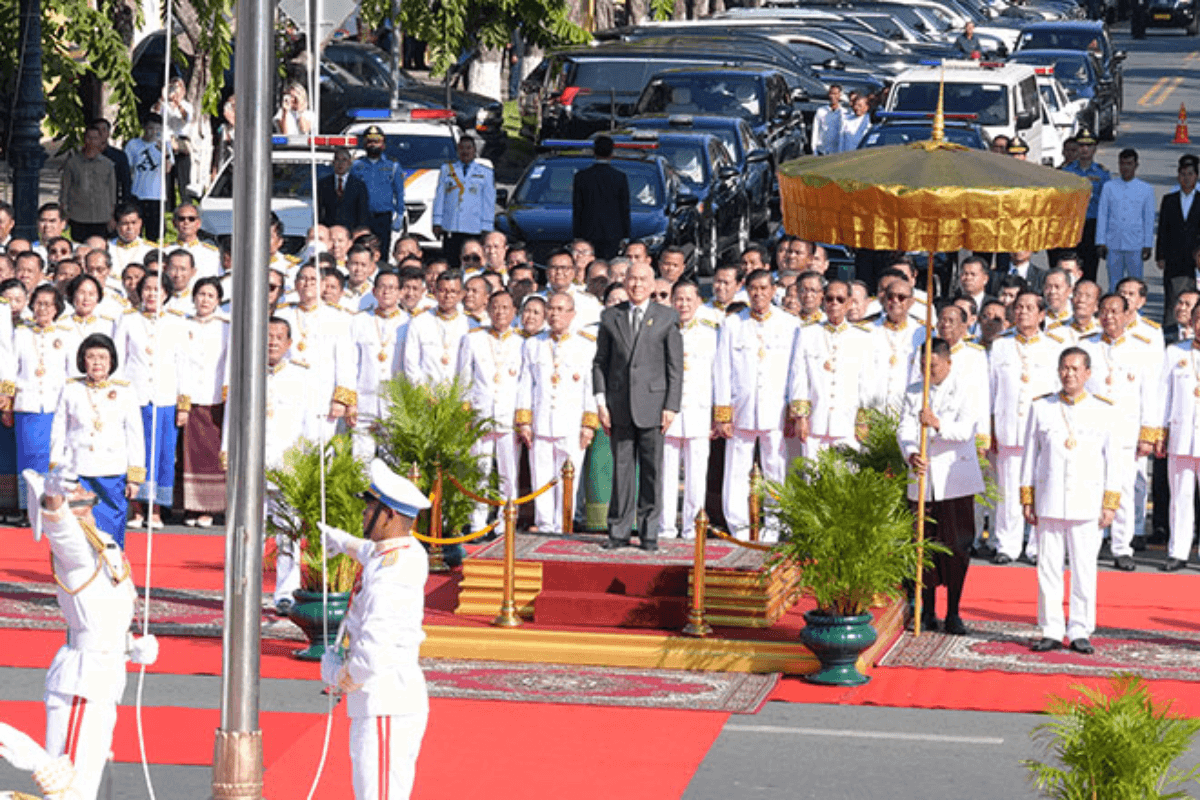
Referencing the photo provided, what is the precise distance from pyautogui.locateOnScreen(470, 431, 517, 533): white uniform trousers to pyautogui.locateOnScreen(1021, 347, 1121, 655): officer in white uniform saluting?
451 centimetres

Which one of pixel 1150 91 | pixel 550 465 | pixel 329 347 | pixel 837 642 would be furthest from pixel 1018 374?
pixel 1150 91

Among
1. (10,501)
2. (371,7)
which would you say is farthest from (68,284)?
(371,7)

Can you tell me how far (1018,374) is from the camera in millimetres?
16562

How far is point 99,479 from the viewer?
14625 millimetres

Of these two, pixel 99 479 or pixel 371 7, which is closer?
pixel 99 479

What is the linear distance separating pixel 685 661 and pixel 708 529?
2.98ft

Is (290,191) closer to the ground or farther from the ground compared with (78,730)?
farther from the ground

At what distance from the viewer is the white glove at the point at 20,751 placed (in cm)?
791

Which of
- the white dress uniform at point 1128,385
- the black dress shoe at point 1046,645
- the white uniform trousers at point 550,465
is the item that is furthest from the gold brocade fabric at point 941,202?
→ the white uniform trousers at point 550,465

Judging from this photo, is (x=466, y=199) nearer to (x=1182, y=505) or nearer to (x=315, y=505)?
(x=1182, y=505)

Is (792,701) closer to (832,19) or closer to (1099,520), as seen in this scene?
(1099,520)

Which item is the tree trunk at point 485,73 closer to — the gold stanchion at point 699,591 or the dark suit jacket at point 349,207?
the dark suit jacket at point 349,207

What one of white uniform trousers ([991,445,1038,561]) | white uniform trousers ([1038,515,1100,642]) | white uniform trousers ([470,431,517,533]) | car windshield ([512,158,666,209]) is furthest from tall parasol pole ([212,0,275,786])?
car windshield ([512,158,666,209])

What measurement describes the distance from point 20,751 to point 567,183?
55.6 feet
